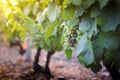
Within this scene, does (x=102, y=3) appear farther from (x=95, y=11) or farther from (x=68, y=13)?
(x=68, y=13)

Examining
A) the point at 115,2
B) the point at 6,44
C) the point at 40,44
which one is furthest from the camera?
the point at 6,44

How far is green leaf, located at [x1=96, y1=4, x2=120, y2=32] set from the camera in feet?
5.14

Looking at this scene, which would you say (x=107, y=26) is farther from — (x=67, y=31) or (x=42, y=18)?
(x=42, y=18)

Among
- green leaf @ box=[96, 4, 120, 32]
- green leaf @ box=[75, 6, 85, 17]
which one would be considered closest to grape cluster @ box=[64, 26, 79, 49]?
green leaf @ box=[75, 6, 85, 17]

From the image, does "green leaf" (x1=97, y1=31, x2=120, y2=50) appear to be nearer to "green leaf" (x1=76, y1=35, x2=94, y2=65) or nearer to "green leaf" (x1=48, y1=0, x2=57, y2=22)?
"green leaf" (x1=76, y1=35, x2=94, y2=65)

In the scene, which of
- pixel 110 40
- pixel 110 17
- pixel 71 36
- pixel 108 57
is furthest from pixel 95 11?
pixel 108 57

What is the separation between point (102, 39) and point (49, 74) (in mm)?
1643

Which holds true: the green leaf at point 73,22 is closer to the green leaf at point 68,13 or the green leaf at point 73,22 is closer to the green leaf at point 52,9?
the green leaf at point 68,13

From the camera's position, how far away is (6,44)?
251 inches

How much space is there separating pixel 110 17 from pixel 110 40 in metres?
0.21

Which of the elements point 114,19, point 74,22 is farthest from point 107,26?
point 74,22

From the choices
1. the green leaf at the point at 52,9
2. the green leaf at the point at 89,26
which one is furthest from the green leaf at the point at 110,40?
the green leaf at the point at 52,9

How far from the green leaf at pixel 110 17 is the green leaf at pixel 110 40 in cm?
16

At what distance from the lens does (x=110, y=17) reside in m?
1.58
